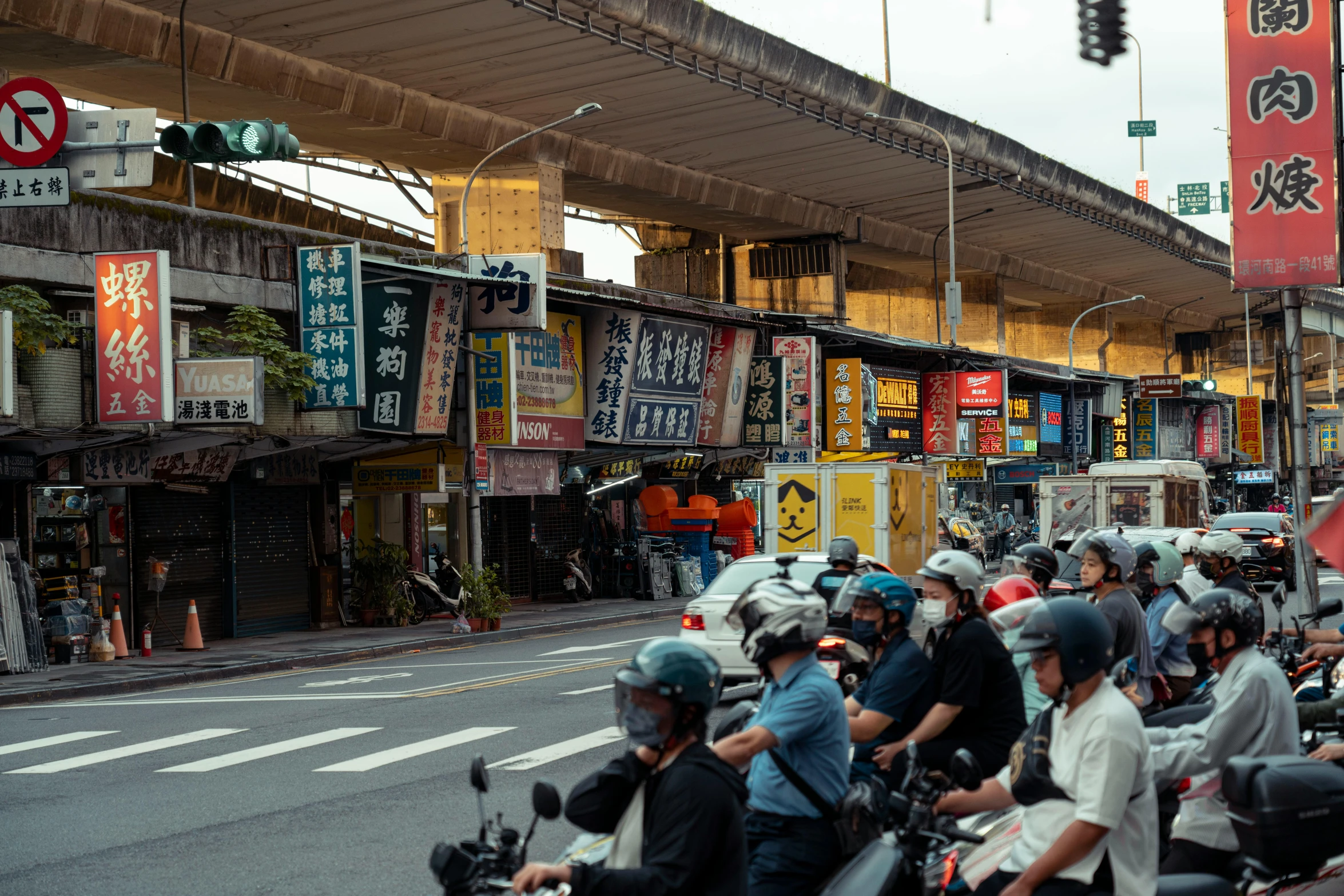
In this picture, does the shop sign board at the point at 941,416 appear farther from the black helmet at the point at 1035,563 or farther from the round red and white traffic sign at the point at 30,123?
the black helmet at the point at 1035,563

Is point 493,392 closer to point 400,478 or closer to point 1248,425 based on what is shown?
point 400,478

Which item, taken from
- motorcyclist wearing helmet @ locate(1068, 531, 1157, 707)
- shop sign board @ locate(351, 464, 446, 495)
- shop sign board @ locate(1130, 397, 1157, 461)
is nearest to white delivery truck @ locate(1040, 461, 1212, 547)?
shop sign board @ locate(351, 464, 446, 495)

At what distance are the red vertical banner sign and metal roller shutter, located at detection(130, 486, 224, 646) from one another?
1755 centimetres

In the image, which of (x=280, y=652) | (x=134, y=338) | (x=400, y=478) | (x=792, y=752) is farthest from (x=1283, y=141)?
(x=400, y=478)

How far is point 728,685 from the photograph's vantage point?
1595 centimetres

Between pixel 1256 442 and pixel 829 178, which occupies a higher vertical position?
pixel 829 178

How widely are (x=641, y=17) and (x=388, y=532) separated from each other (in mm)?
11606

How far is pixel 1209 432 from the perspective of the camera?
7656cm

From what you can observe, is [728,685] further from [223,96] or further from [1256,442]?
[1256,442]

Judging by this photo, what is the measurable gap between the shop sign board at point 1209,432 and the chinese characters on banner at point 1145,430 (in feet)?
26.7

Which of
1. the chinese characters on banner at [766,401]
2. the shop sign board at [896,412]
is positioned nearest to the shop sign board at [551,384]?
the chinese characters on banner at [766,401]

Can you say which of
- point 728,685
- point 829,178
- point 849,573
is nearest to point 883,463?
point 728,685

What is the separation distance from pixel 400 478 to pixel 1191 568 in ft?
59.5

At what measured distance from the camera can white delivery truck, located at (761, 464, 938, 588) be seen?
2214 centimetres
